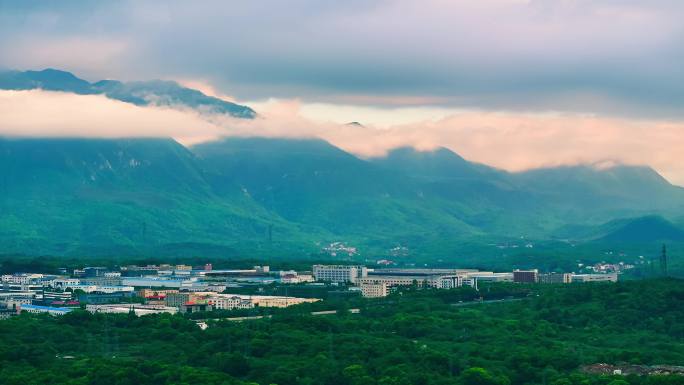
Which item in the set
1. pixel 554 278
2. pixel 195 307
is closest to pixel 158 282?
pixel 195 307

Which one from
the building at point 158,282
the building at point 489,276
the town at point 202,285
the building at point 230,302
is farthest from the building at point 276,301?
the building at point 489,276

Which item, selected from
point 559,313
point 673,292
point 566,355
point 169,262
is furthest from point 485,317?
point 169,262

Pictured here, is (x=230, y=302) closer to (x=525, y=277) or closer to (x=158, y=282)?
(x=158, y=282)

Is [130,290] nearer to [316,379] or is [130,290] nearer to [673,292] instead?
[673,292]

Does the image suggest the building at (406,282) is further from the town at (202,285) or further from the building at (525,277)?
the building at (525,277)

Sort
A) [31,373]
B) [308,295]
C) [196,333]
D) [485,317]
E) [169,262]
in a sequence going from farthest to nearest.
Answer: [169,262] < [308,295] < [485,317] < [196,333] < [31,373]

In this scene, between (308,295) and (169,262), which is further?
(169,262)
